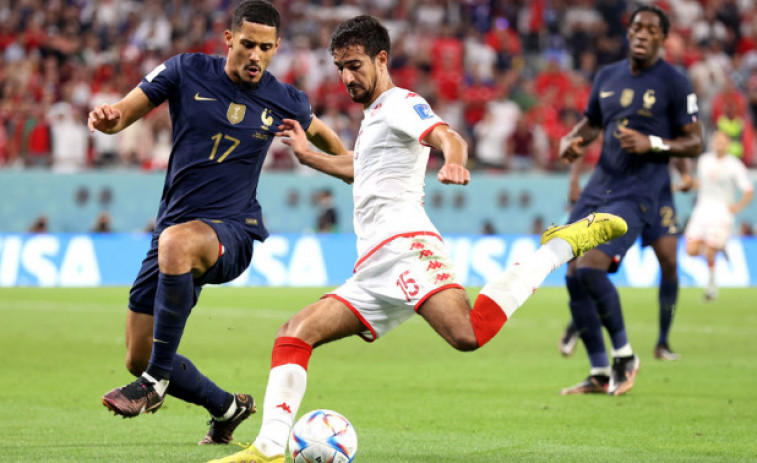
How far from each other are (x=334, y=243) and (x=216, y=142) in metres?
13.5

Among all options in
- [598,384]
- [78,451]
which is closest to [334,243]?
[598,384]

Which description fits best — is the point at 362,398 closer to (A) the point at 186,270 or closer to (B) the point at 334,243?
(A) the point at 186,270

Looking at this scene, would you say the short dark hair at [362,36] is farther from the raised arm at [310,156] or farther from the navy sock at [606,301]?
the navy sock at [606,301]

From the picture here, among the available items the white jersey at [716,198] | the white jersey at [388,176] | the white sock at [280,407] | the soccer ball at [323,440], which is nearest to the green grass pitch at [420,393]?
the soccer ball at [323,440]

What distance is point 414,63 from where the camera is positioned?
2408 centimetres

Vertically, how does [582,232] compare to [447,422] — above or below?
above

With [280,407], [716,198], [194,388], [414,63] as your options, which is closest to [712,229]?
[716,198]

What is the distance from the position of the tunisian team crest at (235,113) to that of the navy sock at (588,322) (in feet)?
11.3

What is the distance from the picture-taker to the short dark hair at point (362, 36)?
5582 millimetres

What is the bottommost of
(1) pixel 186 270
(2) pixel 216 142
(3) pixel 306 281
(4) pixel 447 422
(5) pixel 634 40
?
(3) pixel 306 281

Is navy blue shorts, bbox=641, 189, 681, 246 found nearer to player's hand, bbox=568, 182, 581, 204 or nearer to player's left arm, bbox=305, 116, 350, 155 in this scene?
player's hand, bbox=568, 182, 581, 204

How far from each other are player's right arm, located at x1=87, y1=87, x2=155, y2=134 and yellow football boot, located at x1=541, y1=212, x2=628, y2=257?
227 centimetres

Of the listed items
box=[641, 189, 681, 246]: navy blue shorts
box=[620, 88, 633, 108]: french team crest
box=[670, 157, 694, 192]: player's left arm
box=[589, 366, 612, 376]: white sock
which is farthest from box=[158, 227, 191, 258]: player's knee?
box=[670, 157, 694, 192]: player's left arm

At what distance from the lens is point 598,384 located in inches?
335
